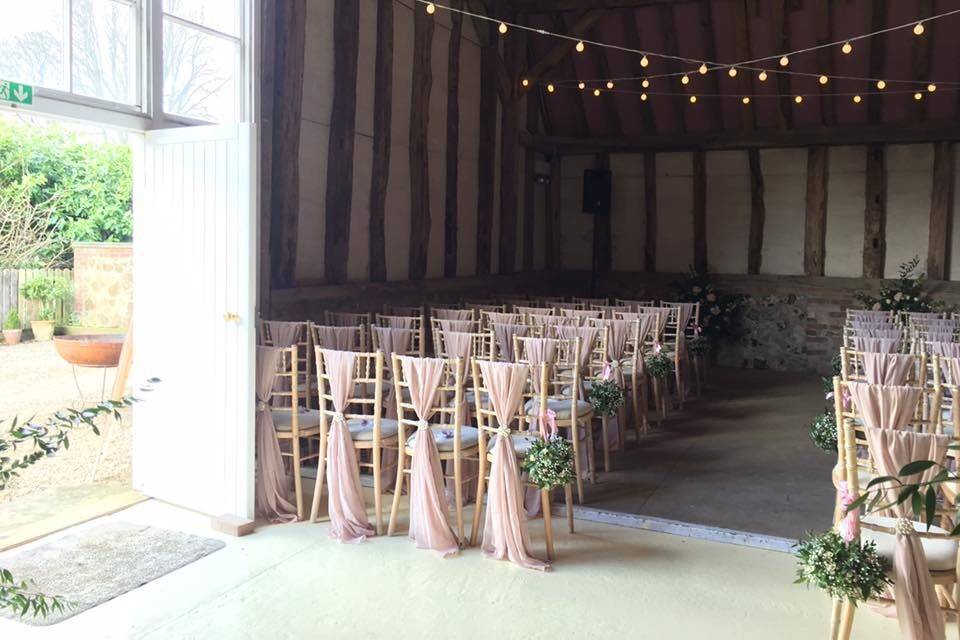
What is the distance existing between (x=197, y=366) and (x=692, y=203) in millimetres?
9864

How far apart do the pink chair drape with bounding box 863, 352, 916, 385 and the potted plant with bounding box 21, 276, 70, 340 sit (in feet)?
34.8

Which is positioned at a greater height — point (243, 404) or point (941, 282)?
point (941, 282)

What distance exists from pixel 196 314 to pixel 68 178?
930cm

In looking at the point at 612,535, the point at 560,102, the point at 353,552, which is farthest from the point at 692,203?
the point at 353,552

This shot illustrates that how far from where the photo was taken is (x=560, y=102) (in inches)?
506

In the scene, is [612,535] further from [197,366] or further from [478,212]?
[478,212]

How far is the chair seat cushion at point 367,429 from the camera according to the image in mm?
4598

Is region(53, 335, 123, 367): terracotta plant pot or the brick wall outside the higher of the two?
the brick wall outside

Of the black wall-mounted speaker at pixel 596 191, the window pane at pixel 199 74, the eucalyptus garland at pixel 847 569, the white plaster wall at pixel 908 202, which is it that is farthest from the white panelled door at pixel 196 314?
the white plaster wall at pixel 908 202

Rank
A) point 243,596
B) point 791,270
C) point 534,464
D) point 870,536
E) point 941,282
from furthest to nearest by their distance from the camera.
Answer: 1. point 791,270
2. point 941,282
3. point 534,464
4. point 243,596
5. point 870,536

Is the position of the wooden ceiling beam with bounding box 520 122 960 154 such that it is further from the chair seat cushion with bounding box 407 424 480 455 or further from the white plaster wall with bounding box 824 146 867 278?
the chair seat cushion with bounding box 407 424 480 455

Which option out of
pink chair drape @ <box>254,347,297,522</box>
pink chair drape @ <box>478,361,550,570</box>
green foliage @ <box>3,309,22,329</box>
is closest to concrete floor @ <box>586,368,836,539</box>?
pink chair drape @ <box>478,361,550,570</box>

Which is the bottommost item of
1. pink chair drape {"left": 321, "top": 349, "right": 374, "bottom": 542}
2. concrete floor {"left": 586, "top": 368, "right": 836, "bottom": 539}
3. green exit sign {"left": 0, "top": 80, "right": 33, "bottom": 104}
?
concrete floor {"left": 586, "top": 368, "right": 836, "bottom": 539}

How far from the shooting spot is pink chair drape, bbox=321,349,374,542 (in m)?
4.41
